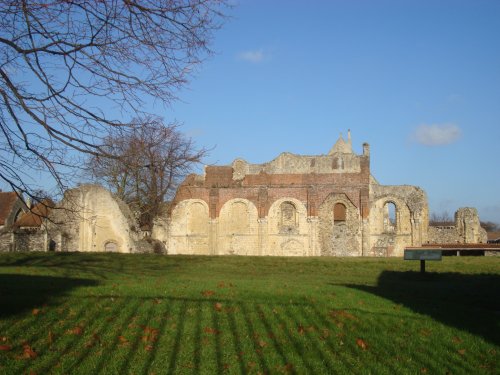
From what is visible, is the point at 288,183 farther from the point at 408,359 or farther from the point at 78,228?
the point at 408,359

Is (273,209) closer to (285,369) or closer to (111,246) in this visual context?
(111,246)

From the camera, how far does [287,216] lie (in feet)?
123

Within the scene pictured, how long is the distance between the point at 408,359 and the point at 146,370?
3061 mm

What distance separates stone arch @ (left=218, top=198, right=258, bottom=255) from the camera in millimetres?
36750

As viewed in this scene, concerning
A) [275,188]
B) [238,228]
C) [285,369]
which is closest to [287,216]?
[275,188]

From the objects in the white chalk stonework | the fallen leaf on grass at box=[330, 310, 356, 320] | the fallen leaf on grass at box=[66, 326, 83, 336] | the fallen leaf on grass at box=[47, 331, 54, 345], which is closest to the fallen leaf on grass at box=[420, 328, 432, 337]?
the fallen leaf on grass at box=[330, 310, 356, 320]

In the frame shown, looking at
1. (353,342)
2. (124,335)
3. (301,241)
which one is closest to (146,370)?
(124,335)

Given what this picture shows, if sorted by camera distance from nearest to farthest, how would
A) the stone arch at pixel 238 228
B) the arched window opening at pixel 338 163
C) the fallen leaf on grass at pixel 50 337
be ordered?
the fallen leaf on grass at pixel 50 337 < the stone arch at pixel 238 228 < the arched window opening at pixel 338 163

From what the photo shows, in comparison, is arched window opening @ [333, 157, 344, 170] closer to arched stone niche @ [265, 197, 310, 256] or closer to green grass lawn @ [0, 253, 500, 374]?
arched stone niche @ [265, 197, 310, 256]

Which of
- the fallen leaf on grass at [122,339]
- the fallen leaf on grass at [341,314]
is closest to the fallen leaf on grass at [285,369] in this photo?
the fallen leaf on grass at [122,339]

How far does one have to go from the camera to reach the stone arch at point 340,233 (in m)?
36.5

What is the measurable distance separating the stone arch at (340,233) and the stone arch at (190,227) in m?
7.65

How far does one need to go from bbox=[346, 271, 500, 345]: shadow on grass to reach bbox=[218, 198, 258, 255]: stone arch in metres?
19.1

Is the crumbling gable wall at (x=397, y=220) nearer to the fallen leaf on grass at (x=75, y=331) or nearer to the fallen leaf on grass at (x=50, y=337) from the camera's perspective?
the fallen leaf on grass at (x=75, y=331)
